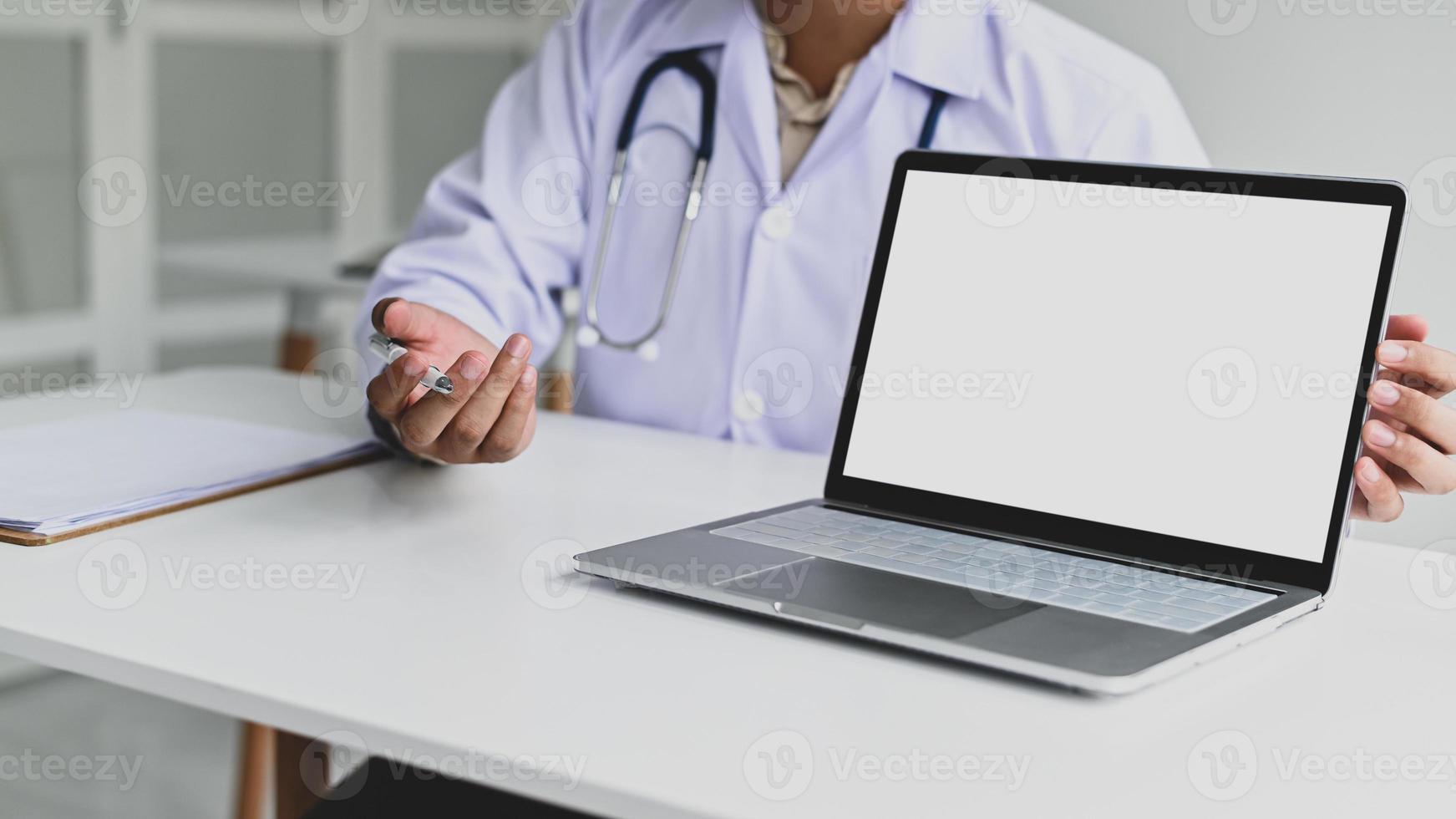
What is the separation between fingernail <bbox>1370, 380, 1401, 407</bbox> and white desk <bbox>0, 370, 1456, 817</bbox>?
13cm

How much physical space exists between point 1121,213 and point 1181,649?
323 millimetres

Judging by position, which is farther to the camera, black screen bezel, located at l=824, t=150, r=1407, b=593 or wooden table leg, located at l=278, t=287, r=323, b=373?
wooden table leg, located at l=278, t=287, r=323, b=373

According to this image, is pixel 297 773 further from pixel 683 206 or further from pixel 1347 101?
pixel 1347 101

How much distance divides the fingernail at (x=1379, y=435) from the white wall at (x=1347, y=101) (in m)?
0.44

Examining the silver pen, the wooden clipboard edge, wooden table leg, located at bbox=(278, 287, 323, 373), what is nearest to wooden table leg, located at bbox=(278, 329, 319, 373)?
wooden table leg, located at bbox=(278, 287, 323, 373)

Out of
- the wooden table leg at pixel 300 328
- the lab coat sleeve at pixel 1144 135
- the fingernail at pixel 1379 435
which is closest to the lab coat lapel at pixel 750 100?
the lab coat sleeve at pixel 1144 135

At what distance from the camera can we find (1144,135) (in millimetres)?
1283

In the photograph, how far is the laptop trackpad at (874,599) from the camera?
69 cm

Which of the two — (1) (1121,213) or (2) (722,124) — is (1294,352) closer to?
(1) (1121,213)

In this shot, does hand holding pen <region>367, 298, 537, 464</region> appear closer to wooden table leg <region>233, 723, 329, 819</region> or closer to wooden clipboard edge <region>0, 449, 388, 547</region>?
wooden clipboard edge <region>0, 449, 388, 547</region>

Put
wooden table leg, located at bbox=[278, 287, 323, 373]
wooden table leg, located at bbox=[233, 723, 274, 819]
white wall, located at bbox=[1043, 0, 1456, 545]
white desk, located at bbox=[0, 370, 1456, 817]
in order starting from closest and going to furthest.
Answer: white desk, located at bbox=[0, 370, 1456, 817], white wall, located at bbox=[1043, 0, 1456, 545], wooden table leg, located at bbox=[233, 723, 274, 819], wooden table leg, located at bbox=[278, 287, 323, 373]

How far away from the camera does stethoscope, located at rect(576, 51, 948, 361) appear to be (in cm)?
134

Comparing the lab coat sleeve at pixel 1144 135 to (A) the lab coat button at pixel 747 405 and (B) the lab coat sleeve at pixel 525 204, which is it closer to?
(A) the lab coat button at pixel 747 405

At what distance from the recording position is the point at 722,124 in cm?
135
